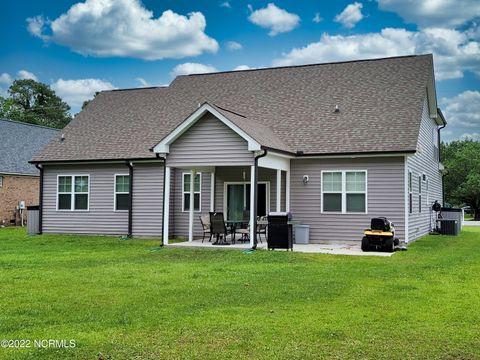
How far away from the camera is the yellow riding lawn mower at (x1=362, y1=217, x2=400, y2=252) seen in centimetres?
1445

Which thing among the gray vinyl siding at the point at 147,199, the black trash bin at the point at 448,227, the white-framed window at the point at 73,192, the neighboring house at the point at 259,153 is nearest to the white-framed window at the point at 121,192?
the neighboring house at the point at 259,153

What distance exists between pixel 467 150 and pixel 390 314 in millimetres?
53128

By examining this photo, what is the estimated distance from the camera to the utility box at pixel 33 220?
21266 mm

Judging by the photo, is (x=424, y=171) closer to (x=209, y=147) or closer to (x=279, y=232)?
(x=279, y=232)

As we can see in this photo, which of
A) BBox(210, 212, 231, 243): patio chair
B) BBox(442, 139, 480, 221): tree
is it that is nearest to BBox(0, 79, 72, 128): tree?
BBox(442, 139, 480, 221): tree

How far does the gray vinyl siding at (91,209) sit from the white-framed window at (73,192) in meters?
0.16

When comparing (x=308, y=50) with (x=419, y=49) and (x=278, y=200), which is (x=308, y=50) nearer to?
(x=419, y=49)

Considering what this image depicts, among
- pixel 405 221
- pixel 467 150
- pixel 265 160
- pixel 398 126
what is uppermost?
pixel 467 150

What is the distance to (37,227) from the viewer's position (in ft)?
69.9

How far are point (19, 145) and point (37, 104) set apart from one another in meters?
37.5

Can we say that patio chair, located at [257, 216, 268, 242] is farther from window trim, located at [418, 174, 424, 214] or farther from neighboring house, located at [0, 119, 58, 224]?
neighboring house, located at [0, 119, 58, 224]

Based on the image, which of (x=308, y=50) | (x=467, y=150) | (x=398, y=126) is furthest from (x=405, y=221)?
(x=467, y=150)

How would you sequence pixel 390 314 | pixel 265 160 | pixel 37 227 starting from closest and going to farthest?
pixel 390 314 → pixel 265 160 → pixel 37 227

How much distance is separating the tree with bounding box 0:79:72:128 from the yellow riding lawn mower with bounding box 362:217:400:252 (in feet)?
182
